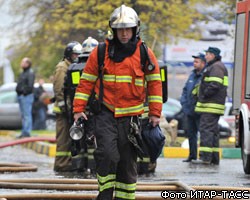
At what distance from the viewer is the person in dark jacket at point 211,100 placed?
1515 centimetres

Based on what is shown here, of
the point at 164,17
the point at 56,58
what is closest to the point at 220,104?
the point at 164,17

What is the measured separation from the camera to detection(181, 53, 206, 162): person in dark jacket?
1591 cm

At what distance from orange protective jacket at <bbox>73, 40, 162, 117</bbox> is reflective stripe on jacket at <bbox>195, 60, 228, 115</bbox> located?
6409 mm

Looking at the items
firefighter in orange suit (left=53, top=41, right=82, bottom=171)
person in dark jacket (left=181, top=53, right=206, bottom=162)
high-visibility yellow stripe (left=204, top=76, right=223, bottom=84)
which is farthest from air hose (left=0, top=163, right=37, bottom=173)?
person in dark jacket (left=181, top=53, right=206, bottom=162)

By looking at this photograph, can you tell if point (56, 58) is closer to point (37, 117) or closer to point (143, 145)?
point (37, 117)

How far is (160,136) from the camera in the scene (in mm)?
8836

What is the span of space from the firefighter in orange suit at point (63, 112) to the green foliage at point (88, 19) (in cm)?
462

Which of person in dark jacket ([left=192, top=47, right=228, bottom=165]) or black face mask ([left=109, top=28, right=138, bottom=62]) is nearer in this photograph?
black face mask ([left=109, top=28, right=138, bottom=62])

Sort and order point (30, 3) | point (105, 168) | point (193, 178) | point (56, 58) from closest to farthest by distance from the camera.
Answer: point (105, 168) < point (193, 178) < point (30, 3) < point (56, 58)

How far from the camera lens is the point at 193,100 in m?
15.9

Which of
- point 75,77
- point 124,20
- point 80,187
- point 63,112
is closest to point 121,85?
point 124,20

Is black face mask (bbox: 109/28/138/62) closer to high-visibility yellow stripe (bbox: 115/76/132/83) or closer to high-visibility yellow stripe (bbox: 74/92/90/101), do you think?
high-visibility yellow stripe (bbox: 115/76/132/83)

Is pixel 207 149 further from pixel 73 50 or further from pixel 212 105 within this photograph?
pixel 73 50

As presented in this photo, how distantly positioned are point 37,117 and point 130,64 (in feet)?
64.1
